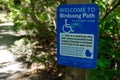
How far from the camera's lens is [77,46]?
2.07 meters

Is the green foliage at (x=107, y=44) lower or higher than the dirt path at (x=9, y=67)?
higher

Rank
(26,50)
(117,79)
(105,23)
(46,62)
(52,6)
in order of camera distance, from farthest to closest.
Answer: (26,50) < (46,62) < (52,6) < (117,79) < (105,23)

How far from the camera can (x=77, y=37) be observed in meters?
2.05

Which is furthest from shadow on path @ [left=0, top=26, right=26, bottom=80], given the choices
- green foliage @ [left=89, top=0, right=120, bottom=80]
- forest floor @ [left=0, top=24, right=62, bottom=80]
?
green foliage @ [left=89, top=0, right=120, bottom=80]

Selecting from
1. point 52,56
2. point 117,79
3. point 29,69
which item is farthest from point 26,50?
point 117,79

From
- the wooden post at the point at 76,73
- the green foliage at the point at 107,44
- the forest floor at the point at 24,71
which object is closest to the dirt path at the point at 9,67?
the forest floor at the point at 24,71

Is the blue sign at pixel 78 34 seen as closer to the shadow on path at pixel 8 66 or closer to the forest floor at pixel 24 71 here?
the forest floor at pixel 24 71

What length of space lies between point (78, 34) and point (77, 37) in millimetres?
28

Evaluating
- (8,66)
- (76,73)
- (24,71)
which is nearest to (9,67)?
(8,66)

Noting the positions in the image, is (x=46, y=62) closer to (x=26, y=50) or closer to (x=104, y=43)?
(x=26, y=50)

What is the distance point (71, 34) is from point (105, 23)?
1.64m

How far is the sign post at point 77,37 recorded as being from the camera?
6.50ft

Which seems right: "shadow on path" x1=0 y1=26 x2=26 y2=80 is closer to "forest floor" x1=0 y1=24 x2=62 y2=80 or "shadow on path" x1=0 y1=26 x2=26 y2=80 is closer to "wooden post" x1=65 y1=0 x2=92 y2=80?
"forest floor" x1=0 y1=24 x2=62 y2=80

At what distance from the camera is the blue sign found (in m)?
1.98
